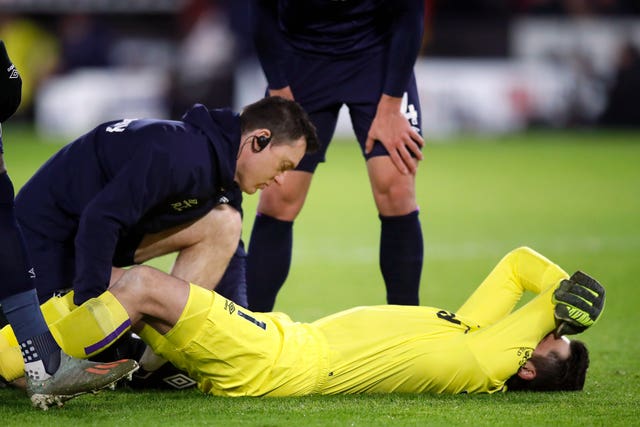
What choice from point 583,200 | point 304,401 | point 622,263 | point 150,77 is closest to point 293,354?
point 304,401

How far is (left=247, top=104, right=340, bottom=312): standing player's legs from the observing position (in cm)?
499

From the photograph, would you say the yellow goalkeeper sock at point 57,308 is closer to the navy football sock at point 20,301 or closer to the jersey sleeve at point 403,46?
the navy football sock at point 20,301

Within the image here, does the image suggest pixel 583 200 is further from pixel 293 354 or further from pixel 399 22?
pixel 293 354

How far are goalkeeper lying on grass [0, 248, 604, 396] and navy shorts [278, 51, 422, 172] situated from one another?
1.15m

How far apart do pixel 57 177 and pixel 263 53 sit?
133 centimetres

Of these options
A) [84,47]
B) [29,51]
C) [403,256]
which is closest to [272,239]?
[403,256]

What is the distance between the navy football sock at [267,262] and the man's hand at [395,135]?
540 mm

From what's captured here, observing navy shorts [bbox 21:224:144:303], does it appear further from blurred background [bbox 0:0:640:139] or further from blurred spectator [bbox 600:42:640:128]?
blurred spectator [bbox 600:42:640:128]

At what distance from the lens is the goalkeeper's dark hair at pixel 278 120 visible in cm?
406

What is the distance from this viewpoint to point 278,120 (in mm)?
4066

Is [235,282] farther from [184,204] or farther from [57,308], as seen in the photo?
[57,308]

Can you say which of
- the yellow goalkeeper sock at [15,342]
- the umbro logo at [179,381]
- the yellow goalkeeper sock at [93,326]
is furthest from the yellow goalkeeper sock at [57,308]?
the umbro logo at [179,381]

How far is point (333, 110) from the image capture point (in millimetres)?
5051

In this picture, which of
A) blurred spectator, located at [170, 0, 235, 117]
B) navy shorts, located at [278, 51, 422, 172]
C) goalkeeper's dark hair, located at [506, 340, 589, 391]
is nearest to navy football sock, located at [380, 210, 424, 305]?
navy shorts, located at [278, 51, 422, 172]
